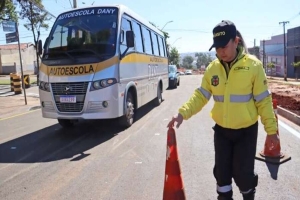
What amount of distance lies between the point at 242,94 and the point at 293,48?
179 feet

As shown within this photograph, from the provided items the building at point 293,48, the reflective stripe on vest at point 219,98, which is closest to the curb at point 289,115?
the reflective stripe on vest at point 219,98

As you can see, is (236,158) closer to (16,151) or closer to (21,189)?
(21,189)

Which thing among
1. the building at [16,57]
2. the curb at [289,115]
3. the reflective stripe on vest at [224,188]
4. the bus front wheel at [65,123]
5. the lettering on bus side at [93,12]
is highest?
the building at [16,57]

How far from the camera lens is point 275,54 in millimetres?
62781

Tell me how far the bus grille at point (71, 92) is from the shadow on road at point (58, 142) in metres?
0.71

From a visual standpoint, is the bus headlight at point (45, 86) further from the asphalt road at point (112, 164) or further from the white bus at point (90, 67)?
the asphalt road at point (112, 164)

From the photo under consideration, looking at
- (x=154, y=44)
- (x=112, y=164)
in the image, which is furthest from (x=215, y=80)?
(x=154, y=44)

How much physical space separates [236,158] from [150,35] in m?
8.63

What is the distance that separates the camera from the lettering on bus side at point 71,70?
6.71 metres

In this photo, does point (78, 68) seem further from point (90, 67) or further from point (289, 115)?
point (289, 115)

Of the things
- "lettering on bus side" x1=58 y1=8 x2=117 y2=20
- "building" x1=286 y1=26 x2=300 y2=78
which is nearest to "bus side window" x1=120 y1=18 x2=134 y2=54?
"lettering on bus side" x1=58 y1=8 x2=117 y2=20

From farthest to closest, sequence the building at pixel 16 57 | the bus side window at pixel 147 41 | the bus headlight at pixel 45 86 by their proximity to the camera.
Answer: the building at pixel 16 57
the bus side window at pixel 147 41
the bus headlight at pixel 45 86

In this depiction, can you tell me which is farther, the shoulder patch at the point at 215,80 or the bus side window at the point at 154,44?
the bus side window at the point at 154,44

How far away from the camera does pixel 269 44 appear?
6794 cm
